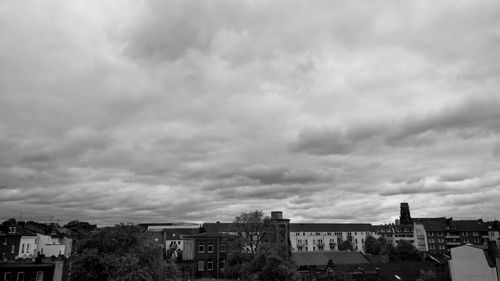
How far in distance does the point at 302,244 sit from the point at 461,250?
101 metres

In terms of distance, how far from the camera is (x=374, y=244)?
13538 centimetres

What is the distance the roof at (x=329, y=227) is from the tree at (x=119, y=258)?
131 m

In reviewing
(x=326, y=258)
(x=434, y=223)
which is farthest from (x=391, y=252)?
(x=434, y=223)

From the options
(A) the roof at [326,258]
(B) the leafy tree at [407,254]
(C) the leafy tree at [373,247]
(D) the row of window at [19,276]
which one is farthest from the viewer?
(C) the leafy tree at [373,247]

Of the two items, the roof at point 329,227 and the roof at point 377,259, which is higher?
the roof at point 329,227

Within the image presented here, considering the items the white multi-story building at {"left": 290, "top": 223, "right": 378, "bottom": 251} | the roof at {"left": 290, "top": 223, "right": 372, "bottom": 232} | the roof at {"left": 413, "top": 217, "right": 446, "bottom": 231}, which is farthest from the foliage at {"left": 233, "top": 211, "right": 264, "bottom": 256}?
the roof at {"left": 413, "top": 217, "right": 446, "bottom": 231}

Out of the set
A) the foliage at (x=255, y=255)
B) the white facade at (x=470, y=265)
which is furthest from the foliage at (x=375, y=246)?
the foliage at (x=255, y=255)

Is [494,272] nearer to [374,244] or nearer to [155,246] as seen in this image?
[155,246]

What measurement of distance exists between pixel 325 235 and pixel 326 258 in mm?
74599

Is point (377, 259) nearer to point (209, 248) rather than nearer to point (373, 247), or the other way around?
point (373, 247)

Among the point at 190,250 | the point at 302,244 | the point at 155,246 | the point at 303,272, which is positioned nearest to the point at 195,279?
the point at 190,250

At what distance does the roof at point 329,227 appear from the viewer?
168 metres

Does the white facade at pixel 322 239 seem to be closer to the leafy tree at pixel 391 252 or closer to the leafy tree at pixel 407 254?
the leafy tree at pixel 391 252

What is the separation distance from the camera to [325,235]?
169875 millimetres
